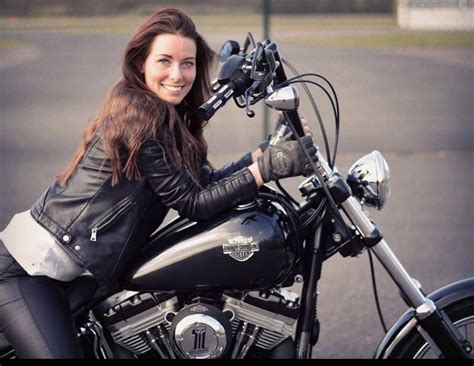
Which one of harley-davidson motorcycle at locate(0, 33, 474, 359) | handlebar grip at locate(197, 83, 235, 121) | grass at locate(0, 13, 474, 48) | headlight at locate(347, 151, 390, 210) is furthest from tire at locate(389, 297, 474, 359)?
grass at locate(0, 13, 474, 48)

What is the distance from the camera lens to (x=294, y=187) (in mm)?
6852

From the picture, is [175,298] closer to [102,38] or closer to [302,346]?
[302,346]

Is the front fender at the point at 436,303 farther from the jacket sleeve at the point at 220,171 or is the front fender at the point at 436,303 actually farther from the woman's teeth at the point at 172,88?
the woman's teeth at the point at 172,88

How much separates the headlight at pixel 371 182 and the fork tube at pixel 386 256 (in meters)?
0.06

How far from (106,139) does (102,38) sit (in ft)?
33.3

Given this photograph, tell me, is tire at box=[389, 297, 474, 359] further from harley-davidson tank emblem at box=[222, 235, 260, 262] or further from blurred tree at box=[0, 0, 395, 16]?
blurred tree at box=[0, 0, 395, 16]

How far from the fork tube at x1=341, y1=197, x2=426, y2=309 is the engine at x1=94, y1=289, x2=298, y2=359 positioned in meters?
0.33

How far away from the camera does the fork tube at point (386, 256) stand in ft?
10.3

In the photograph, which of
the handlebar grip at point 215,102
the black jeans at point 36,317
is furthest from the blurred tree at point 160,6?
the black jeans at point 36,317

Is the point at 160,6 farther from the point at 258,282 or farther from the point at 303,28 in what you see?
the point at 258,282

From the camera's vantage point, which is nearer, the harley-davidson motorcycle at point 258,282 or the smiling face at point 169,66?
the harley-davidson motorcycle at point 258,282

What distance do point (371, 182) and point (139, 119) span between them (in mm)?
816

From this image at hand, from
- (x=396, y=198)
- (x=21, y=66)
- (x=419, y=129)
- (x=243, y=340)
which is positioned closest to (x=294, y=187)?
(x=396, y=198)

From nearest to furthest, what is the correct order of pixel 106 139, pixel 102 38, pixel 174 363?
pixel 106 139 < pixel 174 363 < pixel 102 38
